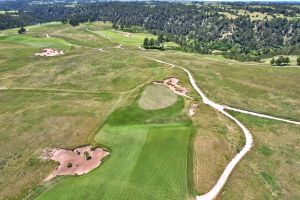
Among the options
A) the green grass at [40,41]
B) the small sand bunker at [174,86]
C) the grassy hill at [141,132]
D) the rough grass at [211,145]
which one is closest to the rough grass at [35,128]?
the grassy hill at [141,132]

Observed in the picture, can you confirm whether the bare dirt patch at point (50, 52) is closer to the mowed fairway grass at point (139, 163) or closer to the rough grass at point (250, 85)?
the rough grass at point (250, 85)

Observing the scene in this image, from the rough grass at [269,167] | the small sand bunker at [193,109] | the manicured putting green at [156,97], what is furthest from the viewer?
the manicured putting green at [156,97]

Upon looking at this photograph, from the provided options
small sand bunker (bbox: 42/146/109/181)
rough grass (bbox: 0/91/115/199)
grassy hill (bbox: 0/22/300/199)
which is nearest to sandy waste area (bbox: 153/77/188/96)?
grassy hill (bbox: 0/22/300/199)

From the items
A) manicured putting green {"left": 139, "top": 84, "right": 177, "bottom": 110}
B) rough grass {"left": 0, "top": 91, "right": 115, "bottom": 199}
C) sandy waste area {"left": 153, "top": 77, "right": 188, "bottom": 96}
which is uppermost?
sandy waste area {"left": 153, "top": 77, "right": 188, "bottom": 96}

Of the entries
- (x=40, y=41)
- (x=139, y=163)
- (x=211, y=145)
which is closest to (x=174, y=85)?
(x=211, y=145)

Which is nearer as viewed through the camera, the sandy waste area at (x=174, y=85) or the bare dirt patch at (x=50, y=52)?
the sandy waste area at (x=174, y=85)

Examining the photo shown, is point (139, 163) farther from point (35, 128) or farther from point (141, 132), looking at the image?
point (35, 128)

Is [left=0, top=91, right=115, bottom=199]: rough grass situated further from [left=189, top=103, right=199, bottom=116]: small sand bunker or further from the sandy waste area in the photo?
[left=189, top=103, right=199, bottom=116]: small sand bunker
